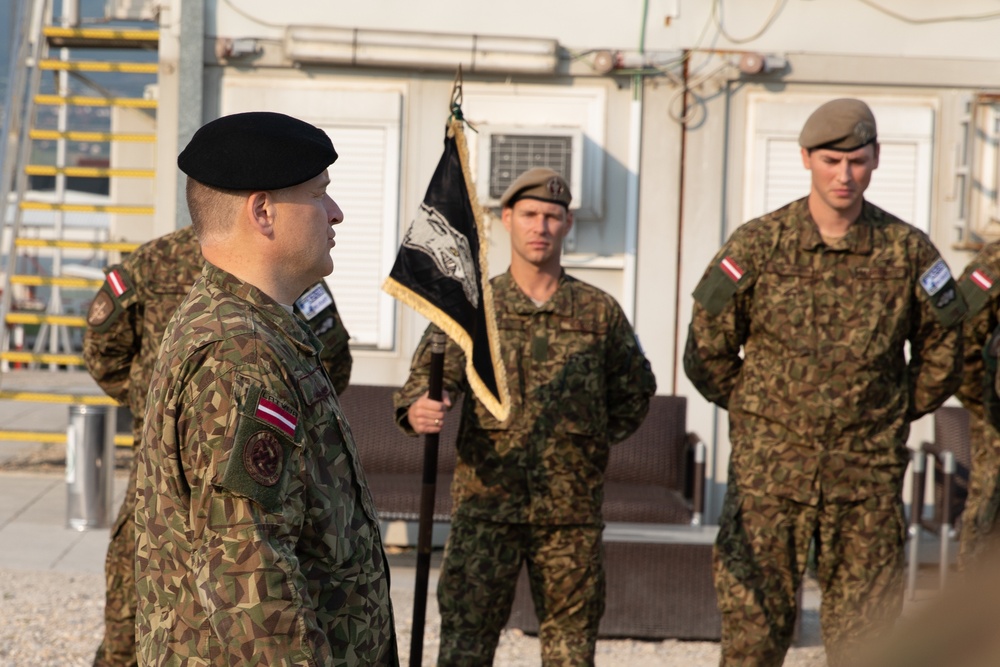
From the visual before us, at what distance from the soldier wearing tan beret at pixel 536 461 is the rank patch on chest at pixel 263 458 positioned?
7.07ft

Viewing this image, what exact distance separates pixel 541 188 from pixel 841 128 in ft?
3.62

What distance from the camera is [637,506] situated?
22.1 ft

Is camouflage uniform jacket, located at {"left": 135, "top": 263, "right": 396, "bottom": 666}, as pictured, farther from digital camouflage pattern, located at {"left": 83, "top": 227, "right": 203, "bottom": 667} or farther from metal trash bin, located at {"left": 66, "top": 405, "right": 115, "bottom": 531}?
metal trash bin, located at {"left": 66, "top": 405, "right": 115, "bottom": 531}

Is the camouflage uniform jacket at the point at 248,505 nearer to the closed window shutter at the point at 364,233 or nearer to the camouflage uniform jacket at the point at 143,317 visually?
the camouflage uniform jacket at the point at 143,317

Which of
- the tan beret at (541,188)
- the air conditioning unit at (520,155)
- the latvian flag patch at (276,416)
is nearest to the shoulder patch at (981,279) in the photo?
the tan beret at (541,188)

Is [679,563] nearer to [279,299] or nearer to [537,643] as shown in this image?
[537,643]

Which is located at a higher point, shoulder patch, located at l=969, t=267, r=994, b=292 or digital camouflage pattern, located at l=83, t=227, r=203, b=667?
shoulder patch, located at l=969, t=267, r=994, b=292

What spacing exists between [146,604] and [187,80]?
598cm

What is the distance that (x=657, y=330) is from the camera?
7.88 meters

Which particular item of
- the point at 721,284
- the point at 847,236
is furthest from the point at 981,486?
the point at 721,284

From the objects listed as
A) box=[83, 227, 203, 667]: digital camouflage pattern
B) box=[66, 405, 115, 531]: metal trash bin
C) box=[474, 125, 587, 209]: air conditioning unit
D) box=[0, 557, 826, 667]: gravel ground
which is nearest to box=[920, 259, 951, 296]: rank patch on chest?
box=[0, 557, 826, 667]: gravel ground

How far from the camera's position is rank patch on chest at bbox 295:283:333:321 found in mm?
4637

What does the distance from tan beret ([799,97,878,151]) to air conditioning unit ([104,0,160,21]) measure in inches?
234

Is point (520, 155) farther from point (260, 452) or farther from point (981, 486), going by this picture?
point (260, 452)
